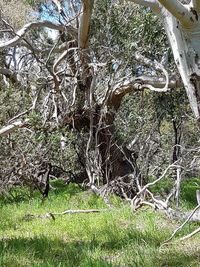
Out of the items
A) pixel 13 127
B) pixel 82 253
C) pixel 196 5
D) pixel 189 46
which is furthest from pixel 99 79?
pixel 196 5

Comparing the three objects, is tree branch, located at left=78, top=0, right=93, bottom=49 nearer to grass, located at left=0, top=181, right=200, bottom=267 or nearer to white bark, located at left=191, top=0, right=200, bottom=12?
grass, located at left=0, top=181, right=200, bottom=267

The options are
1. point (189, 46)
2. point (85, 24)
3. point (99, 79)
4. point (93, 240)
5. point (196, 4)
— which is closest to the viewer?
point (196, 4)

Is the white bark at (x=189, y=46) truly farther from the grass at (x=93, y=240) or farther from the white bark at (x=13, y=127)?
the white bark at (x=13, y=127)

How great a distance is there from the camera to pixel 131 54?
813cm

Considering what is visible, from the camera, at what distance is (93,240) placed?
425 cm

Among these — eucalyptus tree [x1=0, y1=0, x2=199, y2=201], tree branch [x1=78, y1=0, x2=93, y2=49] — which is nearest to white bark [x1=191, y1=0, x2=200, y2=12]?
tree branch [x1=78, y1=0, x2=93, y2=49]

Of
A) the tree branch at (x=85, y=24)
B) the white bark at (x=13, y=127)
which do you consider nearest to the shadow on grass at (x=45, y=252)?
the white bark at (x=13, y=127)

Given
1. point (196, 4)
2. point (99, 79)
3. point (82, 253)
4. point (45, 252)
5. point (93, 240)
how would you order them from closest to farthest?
1. point (196, 4)
2. point (82, 253)
3. point (45, 252)
4. point (93, 240)
5. point (99, 79)

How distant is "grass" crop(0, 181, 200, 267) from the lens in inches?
136

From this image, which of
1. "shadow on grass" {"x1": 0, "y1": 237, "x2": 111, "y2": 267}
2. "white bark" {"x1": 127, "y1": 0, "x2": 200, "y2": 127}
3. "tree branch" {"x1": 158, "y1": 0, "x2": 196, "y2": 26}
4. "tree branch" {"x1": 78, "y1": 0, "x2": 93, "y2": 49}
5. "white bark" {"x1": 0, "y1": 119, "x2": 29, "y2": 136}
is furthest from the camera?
"white bark" {"x1": 0, "y1": 119, "x2": 29, "y2": 136}

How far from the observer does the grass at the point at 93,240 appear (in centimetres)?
346

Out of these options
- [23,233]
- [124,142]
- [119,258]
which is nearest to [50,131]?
[124,142]

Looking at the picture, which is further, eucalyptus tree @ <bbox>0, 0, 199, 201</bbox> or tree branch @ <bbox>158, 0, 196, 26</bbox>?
eucalyptus tree @ <bbox>0, 0, 199, 201</bbox>

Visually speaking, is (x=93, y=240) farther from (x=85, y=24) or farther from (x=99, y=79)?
(x=99, y=79)
